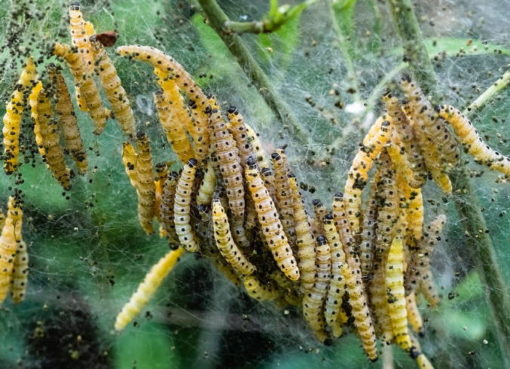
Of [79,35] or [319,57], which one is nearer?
[79,35]

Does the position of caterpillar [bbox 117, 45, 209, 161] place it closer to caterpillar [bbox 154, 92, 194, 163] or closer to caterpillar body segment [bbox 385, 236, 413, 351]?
caterpillar [bbox 154, 92, 194, 163]

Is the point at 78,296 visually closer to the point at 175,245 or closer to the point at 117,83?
the point at 175,245

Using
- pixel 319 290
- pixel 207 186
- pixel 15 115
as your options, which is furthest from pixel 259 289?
pixel 15 115

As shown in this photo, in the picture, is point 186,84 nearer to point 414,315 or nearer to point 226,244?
point 226,244

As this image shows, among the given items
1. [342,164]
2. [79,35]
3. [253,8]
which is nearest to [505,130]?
[342,164]

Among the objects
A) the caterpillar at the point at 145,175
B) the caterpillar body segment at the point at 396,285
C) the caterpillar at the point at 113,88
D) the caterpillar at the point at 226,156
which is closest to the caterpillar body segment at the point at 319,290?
the caterpillar body segment at the point at 396,285

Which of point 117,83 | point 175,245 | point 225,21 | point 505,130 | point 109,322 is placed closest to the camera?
point 225,21

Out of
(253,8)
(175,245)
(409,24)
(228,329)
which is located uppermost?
(409,24)
